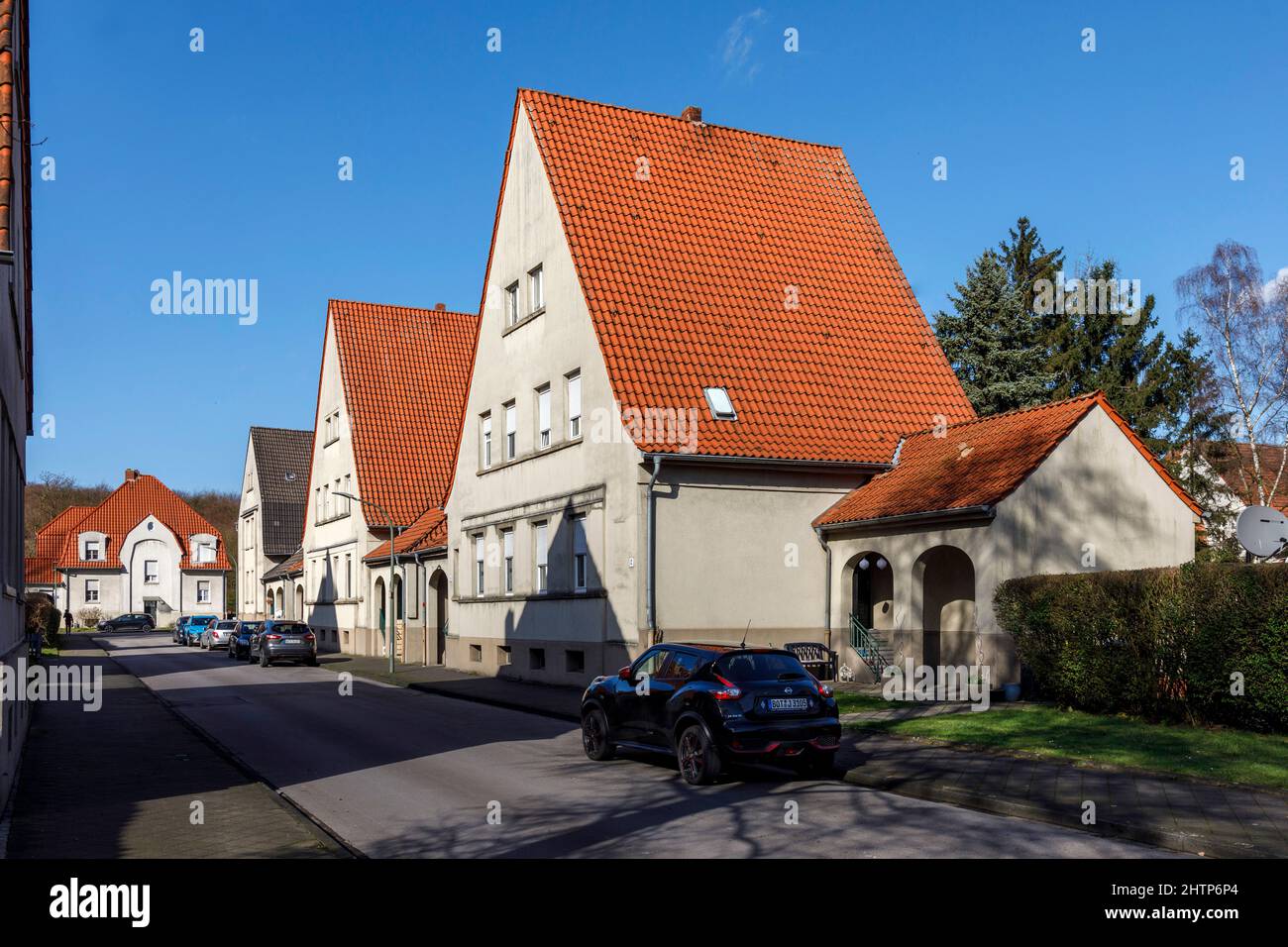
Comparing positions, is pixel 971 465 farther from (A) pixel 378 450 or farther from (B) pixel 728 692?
(A) pixel 378 450

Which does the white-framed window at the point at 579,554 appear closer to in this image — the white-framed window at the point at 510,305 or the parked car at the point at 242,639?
the white-framed window at the point at 510,305

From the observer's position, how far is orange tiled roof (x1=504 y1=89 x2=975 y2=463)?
26.4 meters

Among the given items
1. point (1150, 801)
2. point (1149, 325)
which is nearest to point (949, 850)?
point (1150, 801)

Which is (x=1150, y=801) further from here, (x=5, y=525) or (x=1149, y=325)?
(x=1149, y=325)

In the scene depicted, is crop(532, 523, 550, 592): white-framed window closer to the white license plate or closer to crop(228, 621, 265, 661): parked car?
the white license plate

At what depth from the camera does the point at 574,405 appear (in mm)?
28344

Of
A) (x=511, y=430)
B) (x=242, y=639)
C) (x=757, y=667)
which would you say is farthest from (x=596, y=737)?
(x=242, y=639)

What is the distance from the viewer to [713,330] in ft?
90.0

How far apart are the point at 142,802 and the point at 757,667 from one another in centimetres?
677

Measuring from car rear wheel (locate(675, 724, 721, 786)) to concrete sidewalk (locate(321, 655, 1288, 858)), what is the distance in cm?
171

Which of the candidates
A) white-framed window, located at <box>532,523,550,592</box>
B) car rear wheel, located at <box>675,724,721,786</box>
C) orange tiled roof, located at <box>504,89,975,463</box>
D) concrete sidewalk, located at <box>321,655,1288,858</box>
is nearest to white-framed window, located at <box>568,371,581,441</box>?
orange tiled roof, located at <box>504,89,975,463</box>

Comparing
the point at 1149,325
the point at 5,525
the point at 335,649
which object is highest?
the point at 1149,325

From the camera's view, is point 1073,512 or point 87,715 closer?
point 1073,512
